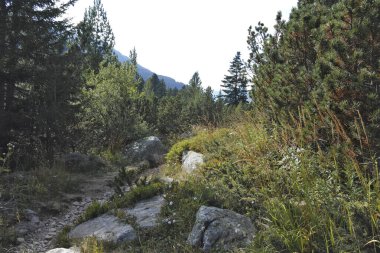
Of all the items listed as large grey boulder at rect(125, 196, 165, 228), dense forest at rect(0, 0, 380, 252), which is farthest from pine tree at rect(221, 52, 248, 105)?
large grey boulder at rect(125, 196, 165, 228)

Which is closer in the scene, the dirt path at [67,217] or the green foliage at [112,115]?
the dirt path at [67,217]

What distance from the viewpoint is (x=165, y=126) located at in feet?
73.9

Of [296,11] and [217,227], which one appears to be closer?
[217,227]

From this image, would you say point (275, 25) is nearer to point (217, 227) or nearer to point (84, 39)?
point (217, 227)

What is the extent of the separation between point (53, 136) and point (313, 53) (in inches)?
346

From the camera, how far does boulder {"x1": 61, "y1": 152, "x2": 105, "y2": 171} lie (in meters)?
10.5

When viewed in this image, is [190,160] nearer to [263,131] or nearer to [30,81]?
[263,131]

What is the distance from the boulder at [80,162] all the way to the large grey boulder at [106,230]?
4473 mm

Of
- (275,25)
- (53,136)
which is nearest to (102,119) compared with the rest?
(53,136)

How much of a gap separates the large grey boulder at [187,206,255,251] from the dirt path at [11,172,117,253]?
265 centimetres

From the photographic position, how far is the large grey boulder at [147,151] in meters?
12.8

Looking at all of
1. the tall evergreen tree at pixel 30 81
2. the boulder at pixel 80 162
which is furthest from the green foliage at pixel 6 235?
the tall evergreen tree at pixel 30 81

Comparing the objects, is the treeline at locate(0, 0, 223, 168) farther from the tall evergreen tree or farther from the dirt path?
the dirt path

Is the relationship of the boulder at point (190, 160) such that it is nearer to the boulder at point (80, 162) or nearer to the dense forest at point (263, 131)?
the dense forest at point (263, 131)
